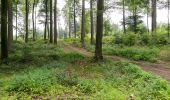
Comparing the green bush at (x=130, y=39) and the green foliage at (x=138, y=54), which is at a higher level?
the green bush at (x=130, y=39)

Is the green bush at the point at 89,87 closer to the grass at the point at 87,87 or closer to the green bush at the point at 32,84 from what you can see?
the grass at the point at 87,87

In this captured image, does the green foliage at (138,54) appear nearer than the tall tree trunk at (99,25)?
No

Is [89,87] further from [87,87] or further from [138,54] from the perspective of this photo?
[138,54]

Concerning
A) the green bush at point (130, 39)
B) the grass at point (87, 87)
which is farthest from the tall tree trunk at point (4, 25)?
the green bush at point (130, 39)

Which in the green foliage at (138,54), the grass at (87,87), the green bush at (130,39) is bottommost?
the grass at (87,87)

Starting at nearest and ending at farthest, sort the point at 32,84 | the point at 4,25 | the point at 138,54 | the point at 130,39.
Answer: the point at 32,84
the point at 4,25
the point at 138,54
the point at 130,39

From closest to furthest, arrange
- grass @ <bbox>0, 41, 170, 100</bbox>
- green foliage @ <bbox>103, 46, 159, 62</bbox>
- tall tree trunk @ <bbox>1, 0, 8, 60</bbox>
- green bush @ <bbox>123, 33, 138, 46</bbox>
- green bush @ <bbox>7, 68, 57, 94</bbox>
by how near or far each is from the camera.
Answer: grass @ <bbox>0, 41, 170, 100</bbox>
green bush @ <bbox>7, 68, 57, 94</bbox>
tall tree trunk @ <bbox>1, 0, 8, 60</bbox>
green foliage @ <bbox>103, 46, 159, 62</bbox>
green bush @ <bbox>123, 33, 138, 46</bbox>

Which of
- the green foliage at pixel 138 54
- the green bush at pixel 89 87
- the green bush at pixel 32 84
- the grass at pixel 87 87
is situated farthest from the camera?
the green foliage at pixel 138 54

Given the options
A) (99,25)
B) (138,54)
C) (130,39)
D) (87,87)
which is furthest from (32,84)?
(130,39)

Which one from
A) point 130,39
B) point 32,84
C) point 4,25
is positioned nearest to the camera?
point 32,84

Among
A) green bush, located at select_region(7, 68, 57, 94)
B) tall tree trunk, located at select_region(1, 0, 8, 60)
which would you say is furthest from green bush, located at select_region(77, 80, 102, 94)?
tall tree trunk, located at select_region(1, 0, 8, 60)

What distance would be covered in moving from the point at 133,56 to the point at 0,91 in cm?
1245

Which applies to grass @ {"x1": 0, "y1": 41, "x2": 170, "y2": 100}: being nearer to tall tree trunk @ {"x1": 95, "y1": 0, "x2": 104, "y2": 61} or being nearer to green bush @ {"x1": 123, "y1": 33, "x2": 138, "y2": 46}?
tall tree trunk @ {"x1": 95, "y1": 0, "x2": 104, "y2": 61}

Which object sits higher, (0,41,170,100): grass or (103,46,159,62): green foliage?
(103,46,159,62): green foliage
